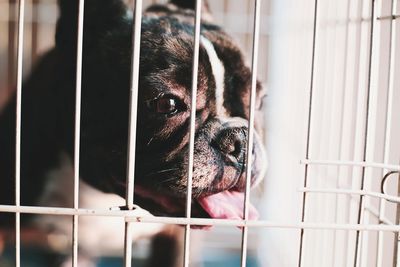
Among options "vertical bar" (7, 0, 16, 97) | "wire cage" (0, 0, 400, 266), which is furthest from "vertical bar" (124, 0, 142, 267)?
"vertical bar" (7, 0, 16, 97)

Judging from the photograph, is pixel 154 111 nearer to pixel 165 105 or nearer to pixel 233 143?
pixel 165 105

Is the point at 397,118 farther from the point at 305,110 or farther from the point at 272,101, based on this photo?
the point at 272,101

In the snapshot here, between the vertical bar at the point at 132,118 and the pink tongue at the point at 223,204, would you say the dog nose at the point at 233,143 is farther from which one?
the vertical bar at the point at 132,118

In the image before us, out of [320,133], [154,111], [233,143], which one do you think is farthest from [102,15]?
[320,133]

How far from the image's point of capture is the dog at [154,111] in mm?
879

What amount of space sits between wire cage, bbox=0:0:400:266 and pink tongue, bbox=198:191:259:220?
0.05 m

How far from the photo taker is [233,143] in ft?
2.77

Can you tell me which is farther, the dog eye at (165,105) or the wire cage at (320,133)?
the dog eye at (165,105)

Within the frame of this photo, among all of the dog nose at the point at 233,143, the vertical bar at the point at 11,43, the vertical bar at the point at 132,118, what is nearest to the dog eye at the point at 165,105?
the dog nose at the point at 233,143

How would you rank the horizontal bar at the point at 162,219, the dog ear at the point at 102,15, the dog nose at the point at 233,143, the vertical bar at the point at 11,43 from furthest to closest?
1. the vertical bar at the point at 11,43
2. the dog ear at the point at 102,15
3. the dog nose at the point at 233,143
4. the horizontal bar at the point at 162,219

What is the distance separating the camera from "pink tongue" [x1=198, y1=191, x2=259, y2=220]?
2.91 feet

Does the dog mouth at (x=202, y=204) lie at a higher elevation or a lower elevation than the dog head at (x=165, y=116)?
lower

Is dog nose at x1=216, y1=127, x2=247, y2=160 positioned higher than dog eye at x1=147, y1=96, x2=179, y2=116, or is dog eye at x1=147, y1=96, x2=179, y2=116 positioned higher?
dog eye at x1=147, y1=96, x2=179, y2=116

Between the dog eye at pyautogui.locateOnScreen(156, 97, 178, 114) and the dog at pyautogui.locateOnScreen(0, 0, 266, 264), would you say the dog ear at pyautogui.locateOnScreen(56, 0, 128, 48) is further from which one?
the dog eye at pyautogui.locateOnScreen(156, 97, 178, 114)
